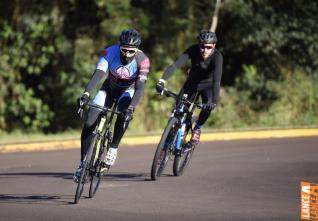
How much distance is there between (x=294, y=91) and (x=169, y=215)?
1596 cm

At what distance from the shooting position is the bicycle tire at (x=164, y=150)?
12.3m

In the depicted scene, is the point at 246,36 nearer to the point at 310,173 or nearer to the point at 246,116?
the point at 246,116

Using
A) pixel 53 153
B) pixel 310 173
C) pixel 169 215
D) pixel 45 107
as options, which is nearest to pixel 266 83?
pixel 45 107

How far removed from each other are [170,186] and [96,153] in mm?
1643

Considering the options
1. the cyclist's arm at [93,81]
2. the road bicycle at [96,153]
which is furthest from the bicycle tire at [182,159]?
the cyclist's arm at [93,81]

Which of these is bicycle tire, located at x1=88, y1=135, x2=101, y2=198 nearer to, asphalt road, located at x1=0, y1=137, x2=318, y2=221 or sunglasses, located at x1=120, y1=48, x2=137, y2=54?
asphalt road, located at x1=0, y1=137, x2=318, y2=221

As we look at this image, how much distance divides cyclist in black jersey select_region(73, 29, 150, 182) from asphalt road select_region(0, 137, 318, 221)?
0.76 metres

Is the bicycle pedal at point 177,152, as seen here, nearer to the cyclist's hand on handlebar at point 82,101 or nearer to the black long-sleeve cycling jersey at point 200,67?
the black long-sleeve cycling jersey at point 200,67

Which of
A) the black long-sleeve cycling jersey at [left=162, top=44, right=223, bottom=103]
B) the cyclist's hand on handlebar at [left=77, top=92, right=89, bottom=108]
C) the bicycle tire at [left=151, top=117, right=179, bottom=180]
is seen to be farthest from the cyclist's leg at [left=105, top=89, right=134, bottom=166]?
the black long-sleeve cycling jersey at [left=162, top=44, right=223, bottom=103]

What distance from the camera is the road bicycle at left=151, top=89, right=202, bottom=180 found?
12453 mm

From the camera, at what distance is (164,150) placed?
1254 centimetres

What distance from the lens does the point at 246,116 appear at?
24688 mm

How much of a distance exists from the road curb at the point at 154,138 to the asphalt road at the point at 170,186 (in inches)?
25.6

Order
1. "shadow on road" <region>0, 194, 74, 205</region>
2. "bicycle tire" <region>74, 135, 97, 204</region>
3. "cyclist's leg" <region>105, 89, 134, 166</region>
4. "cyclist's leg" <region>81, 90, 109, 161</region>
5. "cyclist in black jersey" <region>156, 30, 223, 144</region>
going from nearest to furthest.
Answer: "bicycle tire" <region>74, 135, 97, 204</region>, "shadow on road" <region>0, 194, 74, 205</region>, "cyclist's leg" <region>81, 90, 109, 161</region>, "cyclist's leg" <region>105, 89, 134, 166</region>, "cyclist in black jersey" <region>156, 30, 223, 144</region>
